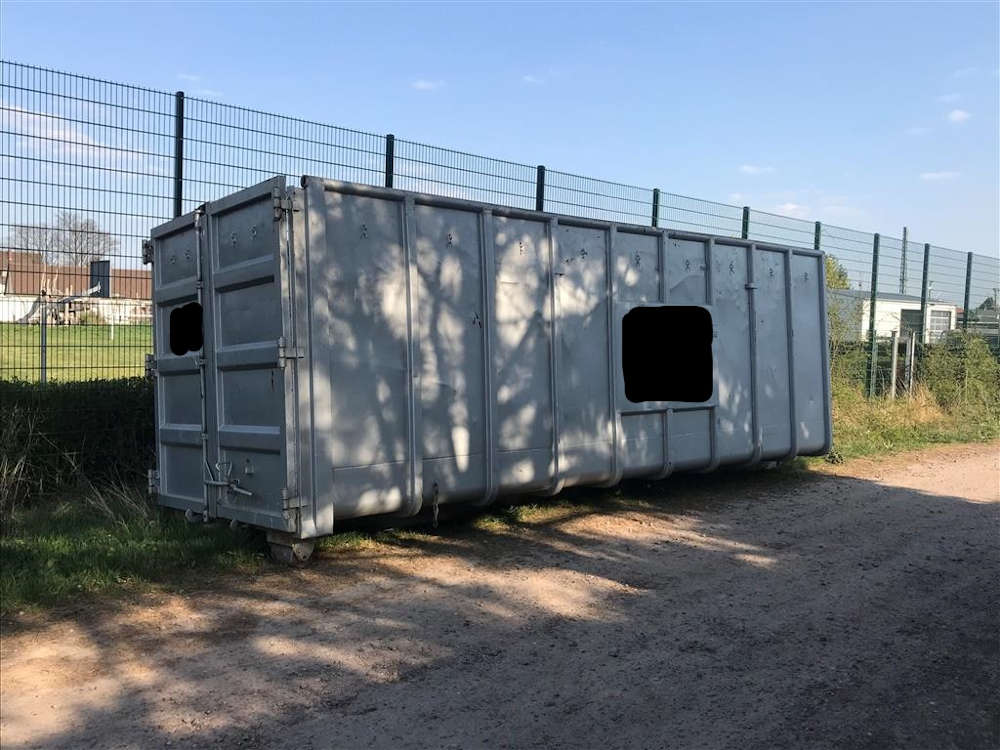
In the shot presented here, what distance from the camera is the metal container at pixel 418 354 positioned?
5.56 m

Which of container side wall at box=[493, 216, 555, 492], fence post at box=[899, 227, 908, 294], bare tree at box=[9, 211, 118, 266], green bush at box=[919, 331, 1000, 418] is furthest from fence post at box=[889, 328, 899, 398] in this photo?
bare tree at box=[9, 211, 118, 266]

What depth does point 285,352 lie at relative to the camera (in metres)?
5.41

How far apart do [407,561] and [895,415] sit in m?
11.3

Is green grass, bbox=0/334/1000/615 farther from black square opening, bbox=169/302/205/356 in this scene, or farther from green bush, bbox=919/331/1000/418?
green bush, bbox=919/331/1000/418

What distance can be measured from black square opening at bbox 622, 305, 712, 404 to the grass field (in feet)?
13.9

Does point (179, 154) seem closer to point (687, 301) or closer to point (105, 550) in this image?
point (105, 550)

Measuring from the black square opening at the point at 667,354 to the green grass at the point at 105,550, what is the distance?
3.58 m

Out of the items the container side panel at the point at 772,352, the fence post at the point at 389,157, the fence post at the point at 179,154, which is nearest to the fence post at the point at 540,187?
the fence post at the point at 389,157

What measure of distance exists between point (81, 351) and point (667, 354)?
5473 millimetres

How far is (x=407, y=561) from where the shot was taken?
607 centimetres

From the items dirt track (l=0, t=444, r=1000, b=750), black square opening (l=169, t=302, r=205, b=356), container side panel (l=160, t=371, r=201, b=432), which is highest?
black square opening (l=169, t=302, r=205, b=356)

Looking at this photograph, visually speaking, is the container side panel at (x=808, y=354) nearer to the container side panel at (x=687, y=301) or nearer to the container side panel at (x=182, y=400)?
the container side panel at (x=687, y=301)

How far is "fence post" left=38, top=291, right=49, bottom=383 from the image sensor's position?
7.59 meters

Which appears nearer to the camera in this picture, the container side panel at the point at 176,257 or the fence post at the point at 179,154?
the container side panel at the point at 176,257
